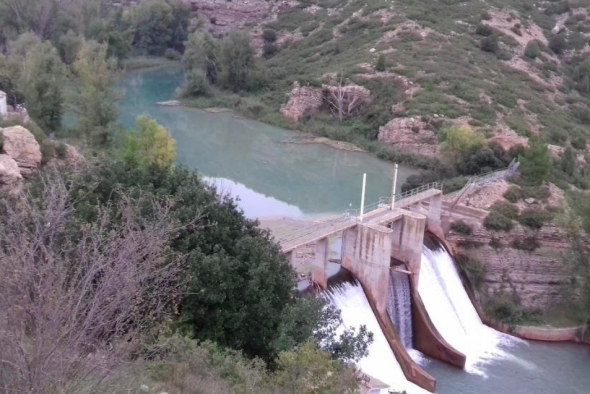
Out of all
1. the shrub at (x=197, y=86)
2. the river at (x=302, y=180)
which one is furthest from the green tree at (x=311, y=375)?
the shrub at (x=197, y=86)

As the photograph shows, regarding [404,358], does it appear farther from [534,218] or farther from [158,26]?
[158,26]

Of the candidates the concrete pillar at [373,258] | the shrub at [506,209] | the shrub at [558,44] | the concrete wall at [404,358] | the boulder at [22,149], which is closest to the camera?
the concrete wall at [404,358]

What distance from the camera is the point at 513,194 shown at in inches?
976

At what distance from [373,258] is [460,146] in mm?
13555

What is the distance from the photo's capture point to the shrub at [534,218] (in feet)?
76.8

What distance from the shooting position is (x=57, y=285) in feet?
18.0

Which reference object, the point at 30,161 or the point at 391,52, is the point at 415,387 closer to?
the point at 30,161

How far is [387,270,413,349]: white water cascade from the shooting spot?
61.9ft

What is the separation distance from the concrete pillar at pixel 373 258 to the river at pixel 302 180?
8.29 ft

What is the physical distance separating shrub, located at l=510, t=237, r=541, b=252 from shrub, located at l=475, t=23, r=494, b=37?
98.2ft

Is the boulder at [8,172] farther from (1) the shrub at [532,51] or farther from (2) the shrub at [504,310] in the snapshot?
(1) the shrub at [532,51]

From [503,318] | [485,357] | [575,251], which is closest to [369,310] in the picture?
[485,357]

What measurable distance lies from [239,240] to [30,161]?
813 centimetres

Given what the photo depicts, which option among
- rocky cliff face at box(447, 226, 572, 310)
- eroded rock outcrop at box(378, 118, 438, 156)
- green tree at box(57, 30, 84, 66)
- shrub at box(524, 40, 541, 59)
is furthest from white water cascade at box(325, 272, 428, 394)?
green tree at box(57, 30, 84, 66)
